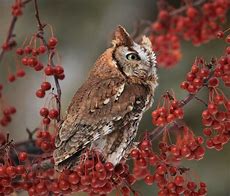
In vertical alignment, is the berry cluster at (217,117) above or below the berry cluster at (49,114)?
below

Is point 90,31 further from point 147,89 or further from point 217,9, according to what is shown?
point 147,89

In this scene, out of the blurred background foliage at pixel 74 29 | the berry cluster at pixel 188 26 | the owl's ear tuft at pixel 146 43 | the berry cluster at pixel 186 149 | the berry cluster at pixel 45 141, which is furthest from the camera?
the blurred background foliage at pixel 74 29

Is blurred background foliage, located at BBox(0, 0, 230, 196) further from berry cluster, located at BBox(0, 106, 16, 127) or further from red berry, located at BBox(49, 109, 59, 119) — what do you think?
red berry, located at BBox(49, 109, 59, 119)

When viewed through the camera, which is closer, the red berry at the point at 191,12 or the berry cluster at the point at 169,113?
the berry cluster at the point at 169,113

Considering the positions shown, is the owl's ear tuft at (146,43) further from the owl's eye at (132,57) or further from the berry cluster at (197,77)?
the berry cluster at (197,77)

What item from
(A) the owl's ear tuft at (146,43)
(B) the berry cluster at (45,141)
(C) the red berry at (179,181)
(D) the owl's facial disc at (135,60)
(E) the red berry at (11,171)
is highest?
(A) the owl's ear tuft at (146,43)

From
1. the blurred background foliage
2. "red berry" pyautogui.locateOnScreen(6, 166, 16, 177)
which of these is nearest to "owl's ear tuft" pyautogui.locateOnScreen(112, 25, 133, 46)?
"red berry" pyautogui.locateOnScreen(6, 166, 16, 177)

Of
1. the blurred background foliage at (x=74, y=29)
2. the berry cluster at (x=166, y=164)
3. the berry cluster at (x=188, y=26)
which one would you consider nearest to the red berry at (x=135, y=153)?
the berry cluster at (x=166, y=164)

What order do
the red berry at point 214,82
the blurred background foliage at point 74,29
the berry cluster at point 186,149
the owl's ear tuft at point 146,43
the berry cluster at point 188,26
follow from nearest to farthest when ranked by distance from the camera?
the red berry at point 214,82, the berry cluster at point 186,149, the owl's ear tuft at point 146,43, the berry cluster at point 188,26, the blurred background foliage at point 74,29
